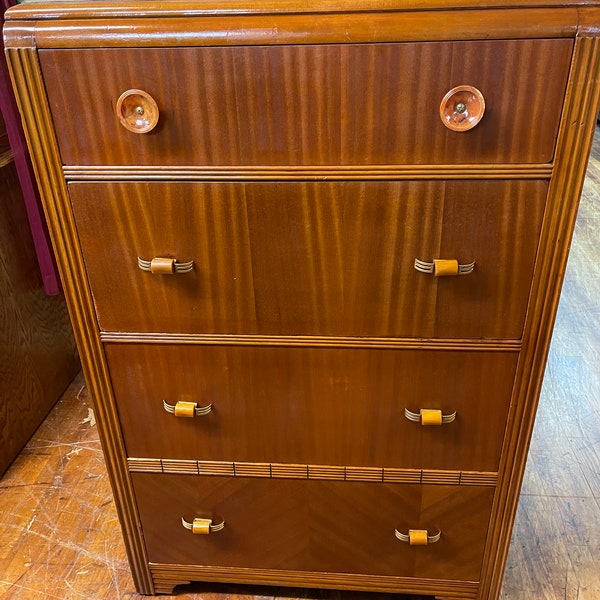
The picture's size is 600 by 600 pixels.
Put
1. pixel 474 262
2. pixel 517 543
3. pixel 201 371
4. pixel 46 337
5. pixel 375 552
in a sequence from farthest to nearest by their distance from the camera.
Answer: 1. pixel 46 337
2. pixel 517 543
3. pixel 375 552
4. pixel 201 371
5. pixel 474 262

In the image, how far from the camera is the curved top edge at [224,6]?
0.73 meters

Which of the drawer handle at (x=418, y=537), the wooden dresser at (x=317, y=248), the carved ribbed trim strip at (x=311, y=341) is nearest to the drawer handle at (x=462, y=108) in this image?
the wooden dresser at (x=317, y=248)

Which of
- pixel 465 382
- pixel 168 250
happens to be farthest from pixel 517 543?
pixel 168 250

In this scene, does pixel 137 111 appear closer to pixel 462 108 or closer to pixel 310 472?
pixel 462 108

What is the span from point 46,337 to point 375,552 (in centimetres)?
107

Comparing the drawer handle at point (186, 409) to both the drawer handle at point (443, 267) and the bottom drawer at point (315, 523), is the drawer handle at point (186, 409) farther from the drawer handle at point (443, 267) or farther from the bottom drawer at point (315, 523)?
the drawer handle at point (443, 267)

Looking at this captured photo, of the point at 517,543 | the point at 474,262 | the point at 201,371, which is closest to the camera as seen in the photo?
the point at 474,262

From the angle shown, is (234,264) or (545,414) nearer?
(234,264)

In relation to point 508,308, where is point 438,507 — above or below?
below

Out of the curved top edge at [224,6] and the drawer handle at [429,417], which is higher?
the curved top edge at [224,6]

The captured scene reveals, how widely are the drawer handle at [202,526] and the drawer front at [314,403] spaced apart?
145 millimetres

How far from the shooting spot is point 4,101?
1.36 meters

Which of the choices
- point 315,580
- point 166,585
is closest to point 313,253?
point 315,580

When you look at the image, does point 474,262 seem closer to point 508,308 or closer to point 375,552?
point 508,308
